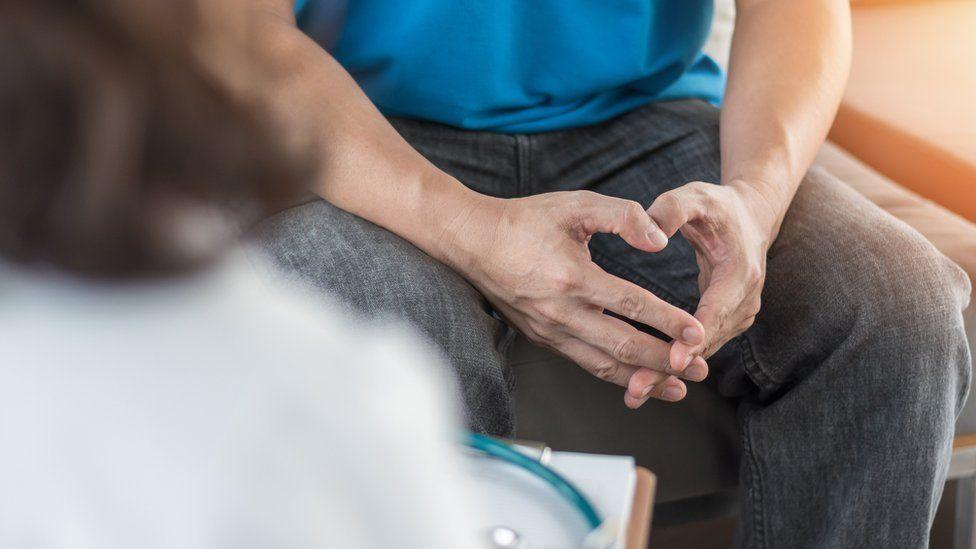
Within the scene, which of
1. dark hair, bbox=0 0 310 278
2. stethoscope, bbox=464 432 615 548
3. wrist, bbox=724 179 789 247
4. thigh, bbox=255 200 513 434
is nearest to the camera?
dark hair, bbox=0 0 310 278

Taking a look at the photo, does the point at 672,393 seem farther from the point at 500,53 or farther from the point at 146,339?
the point at 146,339

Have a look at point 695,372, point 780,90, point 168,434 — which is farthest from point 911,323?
point 168,434

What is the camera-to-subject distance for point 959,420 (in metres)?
1.07

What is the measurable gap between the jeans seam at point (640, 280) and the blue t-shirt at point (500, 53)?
6.9 inches

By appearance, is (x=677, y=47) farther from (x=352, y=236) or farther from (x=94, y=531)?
(x=94, y=531)

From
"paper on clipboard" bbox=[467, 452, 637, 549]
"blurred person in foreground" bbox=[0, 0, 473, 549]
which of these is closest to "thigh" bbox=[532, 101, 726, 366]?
"paper on clipboard" bbox=[467, 452, 637, 549]

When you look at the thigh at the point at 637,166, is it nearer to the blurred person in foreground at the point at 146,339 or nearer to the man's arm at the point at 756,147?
the man's arm at the point at 756,147

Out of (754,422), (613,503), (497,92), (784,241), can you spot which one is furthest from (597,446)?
(613,503)

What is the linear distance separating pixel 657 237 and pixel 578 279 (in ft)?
0.26

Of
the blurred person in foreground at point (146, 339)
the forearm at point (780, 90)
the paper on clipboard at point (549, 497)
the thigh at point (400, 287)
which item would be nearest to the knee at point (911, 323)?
the forearm at point (780, 90)

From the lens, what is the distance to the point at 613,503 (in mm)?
490

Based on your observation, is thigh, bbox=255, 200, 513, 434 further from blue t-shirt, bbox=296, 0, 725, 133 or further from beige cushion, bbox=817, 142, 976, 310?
beige cushion, bbox=817, 142, 976, 310

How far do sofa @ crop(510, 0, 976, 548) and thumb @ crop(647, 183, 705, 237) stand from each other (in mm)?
236

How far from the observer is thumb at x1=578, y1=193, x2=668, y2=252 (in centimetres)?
83
